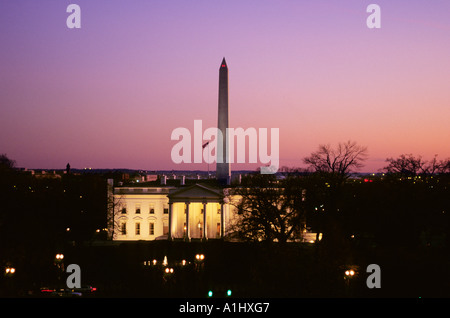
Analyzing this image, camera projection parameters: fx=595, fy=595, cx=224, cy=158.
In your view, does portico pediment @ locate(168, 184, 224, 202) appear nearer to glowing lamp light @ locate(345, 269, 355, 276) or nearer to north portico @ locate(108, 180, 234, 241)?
north portico @ locate(108, 180, 234, 241)

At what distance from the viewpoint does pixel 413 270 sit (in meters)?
39.6

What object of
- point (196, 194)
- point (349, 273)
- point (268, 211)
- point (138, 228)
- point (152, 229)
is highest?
point (196, 194)

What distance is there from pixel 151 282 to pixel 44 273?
903 centimetres

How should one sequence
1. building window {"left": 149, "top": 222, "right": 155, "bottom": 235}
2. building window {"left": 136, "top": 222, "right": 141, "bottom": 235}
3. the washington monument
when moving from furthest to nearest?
building window {"left": 149, "top": 222, "right": 155, "bottom": 235} < building window {"left": 136, "top": 222, "right": 141, "bottom": 235} < the washington monument

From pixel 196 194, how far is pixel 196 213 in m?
3.69

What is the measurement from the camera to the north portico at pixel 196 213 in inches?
2790

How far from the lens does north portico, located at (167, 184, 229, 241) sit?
233ft

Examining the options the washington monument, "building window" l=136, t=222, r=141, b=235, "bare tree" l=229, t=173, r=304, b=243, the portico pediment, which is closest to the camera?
"bare tree" l=229, t=173, r=304, b=243

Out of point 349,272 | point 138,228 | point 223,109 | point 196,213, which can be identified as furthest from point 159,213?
point 349,272

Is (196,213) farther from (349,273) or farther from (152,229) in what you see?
(349,273)

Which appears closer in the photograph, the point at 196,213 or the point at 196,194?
the point at 196,194

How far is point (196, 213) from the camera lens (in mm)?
74250

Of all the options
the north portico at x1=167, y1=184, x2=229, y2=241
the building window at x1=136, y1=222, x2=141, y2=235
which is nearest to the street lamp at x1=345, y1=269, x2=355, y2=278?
the north portico at x1=167, y1=184, x2=229, y2=241

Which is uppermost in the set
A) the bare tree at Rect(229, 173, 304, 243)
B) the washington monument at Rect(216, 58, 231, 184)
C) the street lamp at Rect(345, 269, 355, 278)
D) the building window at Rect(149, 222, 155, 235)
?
the washington monument at Rect(216, 58, 231, 184)
